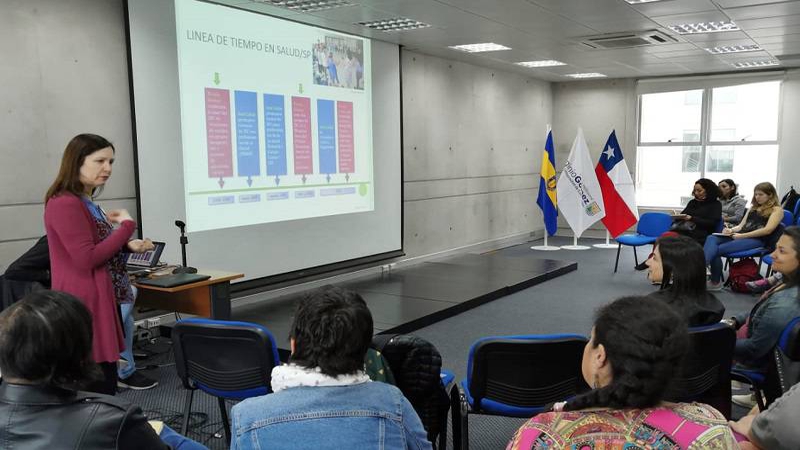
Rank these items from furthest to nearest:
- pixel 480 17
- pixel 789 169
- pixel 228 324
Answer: pixel 789 169, pixel 480 17, pixel 228 324

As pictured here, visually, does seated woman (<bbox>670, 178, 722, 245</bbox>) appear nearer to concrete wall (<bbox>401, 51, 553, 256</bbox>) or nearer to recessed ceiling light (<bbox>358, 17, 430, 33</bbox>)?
concrete wall (<bbox>401, 51, 553, 256</bbox>)

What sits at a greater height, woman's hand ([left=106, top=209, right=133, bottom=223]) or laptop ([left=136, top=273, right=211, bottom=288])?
woman's hand ([left=106, top=209, right=133, bottom=223])

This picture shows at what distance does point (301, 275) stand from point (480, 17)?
2.99m

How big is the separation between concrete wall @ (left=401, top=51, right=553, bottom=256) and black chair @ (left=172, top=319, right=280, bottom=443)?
17.5 ft

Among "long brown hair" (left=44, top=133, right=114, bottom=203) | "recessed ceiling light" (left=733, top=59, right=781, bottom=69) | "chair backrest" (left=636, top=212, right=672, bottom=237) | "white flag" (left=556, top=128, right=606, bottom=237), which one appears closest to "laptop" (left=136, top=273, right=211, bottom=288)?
"long brown hair" (left=44, top=133, right=114, bottom=203)

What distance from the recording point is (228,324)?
255 centimetres

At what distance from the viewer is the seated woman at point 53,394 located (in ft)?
4.07

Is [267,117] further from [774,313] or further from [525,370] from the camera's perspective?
[774,313]

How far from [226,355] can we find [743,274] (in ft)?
19.3

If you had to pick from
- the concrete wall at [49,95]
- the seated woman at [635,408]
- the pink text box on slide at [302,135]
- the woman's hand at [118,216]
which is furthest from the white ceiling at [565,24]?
the seated woman at [635,408]

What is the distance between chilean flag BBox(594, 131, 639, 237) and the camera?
8.88 m

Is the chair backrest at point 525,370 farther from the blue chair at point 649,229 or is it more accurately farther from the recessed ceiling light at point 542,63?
the recessed ceiling light at point 542,63

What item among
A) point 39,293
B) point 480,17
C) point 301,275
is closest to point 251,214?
point 301,275

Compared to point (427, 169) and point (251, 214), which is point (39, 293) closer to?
point (251, 214)
